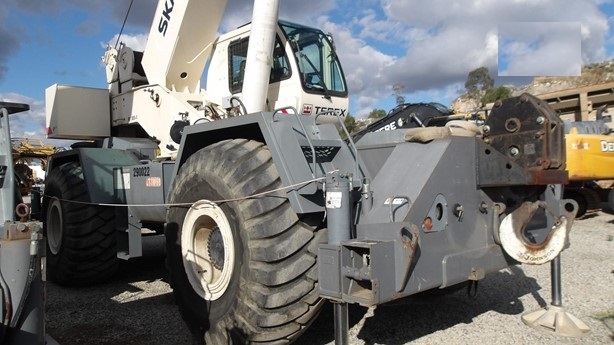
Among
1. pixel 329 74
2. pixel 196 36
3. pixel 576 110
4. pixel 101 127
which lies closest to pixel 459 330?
pixel 329 74

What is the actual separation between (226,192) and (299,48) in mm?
2731

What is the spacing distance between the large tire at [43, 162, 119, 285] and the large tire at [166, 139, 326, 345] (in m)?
2.30

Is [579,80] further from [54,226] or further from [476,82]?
[54,226]

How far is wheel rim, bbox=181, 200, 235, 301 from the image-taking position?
3584mm

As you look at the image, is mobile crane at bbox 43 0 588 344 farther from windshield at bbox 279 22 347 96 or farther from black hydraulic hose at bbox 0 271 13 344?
windshield at bbox 279 22 347 96

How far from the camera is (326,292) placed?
2957 millimetres

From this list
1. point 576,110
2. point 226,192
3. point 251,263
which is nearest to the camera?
point 251,263

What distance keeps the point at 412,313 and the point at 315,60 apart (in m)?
3.05

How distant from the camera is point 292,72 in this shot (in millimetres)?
5531

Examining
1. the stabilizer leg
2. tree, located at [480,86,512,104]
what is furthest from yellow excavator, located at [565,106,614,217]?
tree, located at [480,86,512,104]

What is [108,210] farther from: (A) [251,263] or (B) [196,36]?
(A) [251,263]

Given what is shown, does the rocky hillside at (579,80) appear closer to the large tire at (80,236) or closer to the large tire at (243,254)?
the large tire at (80,236)

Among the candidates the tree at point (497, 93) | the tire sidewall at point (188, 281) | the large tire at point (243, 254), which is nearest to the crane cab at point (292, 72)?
the tire sidewall at point (188, 281)

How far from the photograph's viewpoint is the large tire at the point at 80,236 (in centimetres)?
579
